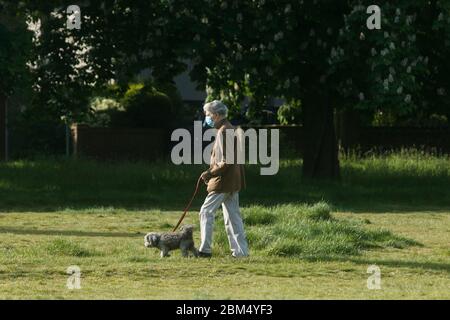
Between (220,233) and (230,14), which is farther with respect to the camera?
(230,14)

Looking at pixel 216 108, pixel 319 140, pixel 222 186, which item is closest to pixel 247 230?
pixel 222 186

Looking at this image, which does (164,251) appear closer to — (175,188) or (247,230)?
(247,230)

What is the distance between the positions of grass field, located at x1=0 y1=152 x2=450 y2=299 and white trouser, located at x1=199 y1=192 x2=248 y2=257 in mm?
197

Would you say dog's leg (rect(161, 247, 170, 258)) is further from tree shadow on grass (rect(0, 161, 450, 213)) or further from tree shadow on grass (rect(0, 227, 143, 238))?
tree shadow on grass (rect(0, 161, 450, 213))

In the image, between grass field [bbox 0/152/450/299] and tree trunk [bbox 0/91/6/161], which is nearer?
grass field [bbox 0/152/450/299]

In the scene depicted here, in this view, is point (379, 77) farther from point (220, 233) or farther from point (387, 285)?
point (387, 285)

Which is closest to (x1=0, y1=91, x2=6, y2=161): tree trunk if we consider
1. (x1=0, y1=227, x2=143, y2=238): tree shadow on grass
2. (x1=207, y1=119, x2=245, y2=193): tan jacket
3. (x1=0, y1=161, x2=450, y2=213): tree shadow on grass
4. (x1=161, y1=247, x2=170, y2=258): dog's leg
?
(x1=0, y1=161, x2=450, y2=213): tree shadow on grass

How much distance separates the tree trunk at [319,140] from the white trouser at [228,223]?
13.9 m

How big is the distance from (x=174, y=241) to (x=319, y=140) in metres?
14.4

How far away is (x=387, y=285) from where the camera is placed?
45.5ft

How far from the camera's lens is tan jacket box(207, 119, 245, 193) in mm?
15922

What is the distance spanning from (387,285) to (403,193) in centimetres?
1533

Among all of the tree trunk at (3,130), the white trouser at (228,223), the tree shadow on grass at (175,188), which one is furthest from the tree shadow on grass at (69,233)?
the tree trunk at (3,130)
